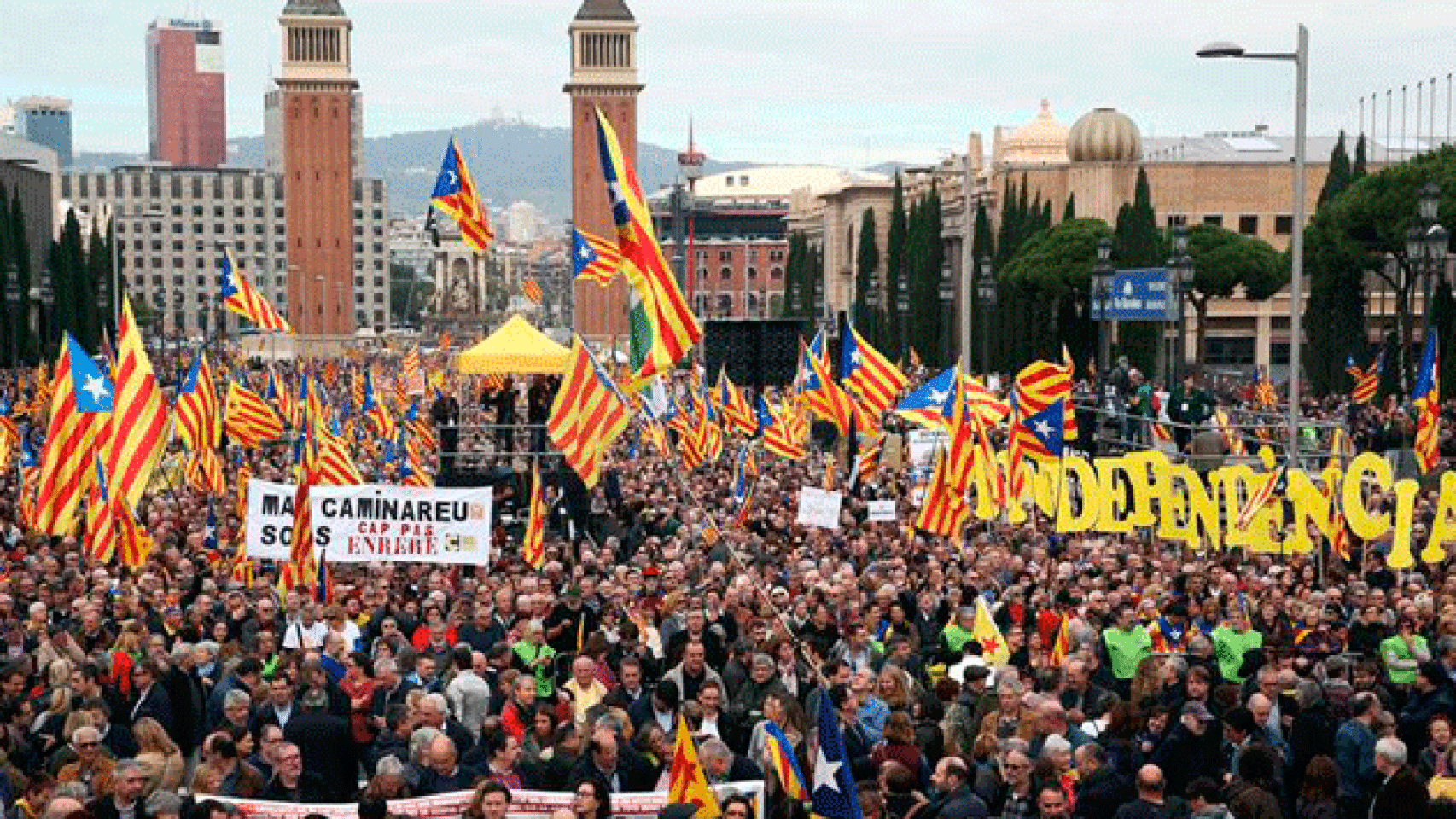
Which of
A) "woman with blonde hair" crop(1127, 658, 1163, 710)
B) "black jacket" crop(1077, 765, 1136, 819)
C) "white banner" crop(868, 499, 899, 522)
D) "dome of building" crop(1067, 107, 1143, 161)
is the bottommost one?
"white banner" crop(868, 499, 899, 522)

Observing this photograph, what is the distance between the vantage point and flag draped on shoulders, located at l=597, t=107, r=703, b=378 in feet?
50.6

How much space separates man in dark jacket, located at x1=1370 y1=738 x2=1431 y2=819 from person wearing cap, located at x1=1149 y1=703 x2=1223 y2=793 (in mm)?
1104

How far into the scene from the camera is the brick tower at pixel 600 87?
145000 mm

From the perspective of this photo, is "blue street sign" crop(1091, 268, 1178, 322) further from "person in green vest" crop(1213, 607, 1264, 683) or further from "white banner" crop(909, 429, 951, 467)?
"person in green vest" crop(1213, 607, 1264, 683)

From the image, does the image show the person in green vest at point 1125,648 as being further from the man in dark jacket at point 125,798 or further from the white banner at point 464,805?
the man in dark jacket at point 125,798

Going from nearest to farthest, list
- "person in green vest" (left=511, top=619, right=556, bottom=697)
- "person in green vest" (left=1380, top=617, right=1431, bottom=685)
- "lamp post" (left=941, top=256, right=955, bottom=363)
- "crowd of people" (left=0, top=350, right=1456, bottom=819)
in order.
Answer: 1. "crowd of people" (left=0, top=350, right=1456, bottom=819)
2. "person in green vest" (left=1380, top=617, right=1431, bottom=685)
3. "person in green vest" (left=511, top=619, right=556, bottom=697)
4. "lamp post" (left=941, top=256, right=955, bottom=363)

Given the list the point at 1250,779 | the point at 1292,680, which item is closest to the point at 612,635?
the point at 1292,680

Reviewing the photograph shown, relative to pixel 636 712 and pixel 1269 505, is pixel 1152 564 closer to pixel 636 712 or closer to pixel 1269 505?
pixel 1269 505

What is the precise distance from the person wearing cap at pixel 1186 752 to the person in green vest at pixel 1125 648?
3.13m

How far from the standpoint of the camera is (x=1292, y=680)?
12.5m

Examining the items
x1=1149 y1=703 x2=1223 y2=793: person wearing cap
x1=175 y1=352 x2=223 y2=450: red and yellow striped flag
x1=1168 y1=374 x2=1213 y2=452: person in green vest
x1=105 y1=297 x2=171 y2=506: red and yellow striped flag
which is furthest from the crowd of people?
x1=1168 y1=374 x2=1213 y2=452: person in green vest

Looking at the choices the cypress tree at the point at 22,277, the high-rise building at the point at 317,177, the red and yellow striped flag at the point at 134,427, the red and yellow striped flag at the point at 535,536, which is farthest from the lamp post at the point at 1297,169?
the high-rise building at the point at 317,177

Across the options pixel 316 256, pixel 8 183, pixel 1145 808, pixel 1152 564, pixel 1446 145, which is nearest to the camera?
pixel 1145 808

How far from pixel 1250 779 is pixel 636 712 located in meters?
3.64
